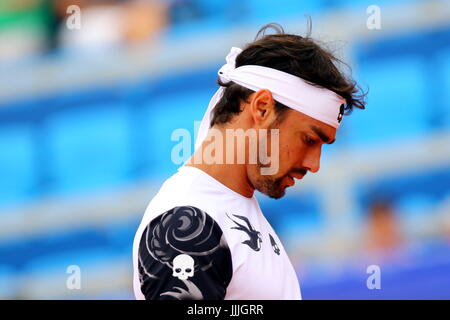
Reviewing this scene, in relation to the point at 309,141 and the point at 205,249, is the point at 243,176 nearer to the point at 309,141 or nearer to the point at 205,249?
the point at 309,141

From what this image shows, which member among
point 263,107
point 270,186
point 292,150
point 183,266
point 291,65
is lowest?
point 183,266

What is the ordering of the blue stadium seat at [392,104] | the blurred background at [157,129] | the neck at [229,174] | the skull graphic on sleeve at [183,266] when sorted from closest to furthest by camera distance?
the skull graphic on sleeve at [183,266]
the neck at [229,174]
the blurred background at [157,129]
the blue stadium seat at [392,104]

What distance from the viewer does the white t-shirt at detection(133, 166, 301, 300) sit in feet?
Answer: 8.25

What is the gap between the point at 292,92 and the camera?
2973 mm

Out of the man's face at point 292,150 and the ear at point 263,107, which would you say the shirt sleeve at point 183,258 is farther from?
the ear at point 263,107

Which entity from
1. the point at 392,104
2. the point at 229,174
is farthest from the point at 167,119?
the point at 229,174

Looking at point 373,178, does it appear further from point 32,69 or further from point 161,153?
point 32,69

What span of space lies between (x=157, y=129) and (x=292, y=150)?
18.3 ft

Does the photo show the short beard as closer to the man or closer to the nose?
the man

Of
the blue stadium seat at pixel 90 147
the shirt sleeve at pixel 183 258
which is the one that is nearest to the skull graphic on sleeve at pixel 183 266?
the shirt sleeve at pixel 183 258

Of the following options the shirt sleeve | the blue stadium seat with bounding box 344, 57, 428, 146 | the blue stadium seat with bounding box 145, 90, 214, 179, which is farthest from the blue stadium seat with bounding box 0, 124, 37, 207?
the shirt sleeve

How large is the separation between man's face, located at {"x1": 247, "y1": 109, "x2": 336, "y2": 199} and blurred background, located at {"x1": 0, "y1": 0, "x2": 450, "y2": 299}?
453cm

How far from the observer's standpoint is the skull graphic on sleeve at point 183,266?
97.8 inches

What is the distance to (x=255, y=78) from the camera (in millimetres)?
3021
